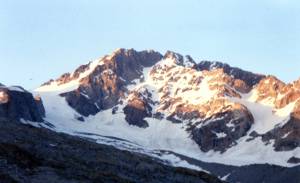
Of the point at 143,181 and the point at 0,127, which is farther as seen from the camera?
the point at 0,127

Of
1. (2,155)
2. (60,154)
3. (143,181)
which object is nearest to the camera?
(2,155)

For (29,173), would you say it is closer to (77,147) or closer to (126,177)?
(126,177)

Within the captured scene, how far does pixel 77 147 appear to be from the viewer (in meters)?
89.9

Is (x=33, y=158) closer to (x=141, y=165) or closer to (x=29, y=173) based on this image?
(x=29, y=173)

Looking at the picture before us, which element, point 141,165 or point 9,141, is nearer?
point 9,141

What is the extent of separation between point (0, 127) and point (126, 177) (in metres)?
23.0

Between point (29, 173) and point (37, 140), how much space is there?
76.1ft

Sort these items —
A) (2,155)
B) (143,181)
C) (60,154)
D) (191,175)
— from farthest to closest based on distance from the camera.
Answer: (191,175) → (60,154) → (143,181) → (2,155)

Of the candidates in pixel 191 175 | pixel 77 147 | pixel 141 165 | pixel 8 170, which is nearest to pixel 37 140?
pixel 77 147

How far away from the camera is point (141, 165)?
89125mm

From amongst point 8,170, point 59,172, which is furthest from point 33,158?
point 8,170

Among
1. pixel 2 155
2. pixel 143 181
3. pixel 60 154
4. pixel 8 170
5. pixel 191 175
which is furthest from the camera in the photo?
pixel 191 175

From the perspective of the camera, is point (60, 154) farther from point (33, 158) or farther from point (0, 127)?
point (0, 127)

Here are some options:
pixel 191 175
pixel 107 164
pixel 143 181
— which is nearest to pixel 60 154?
pixel 107 164
